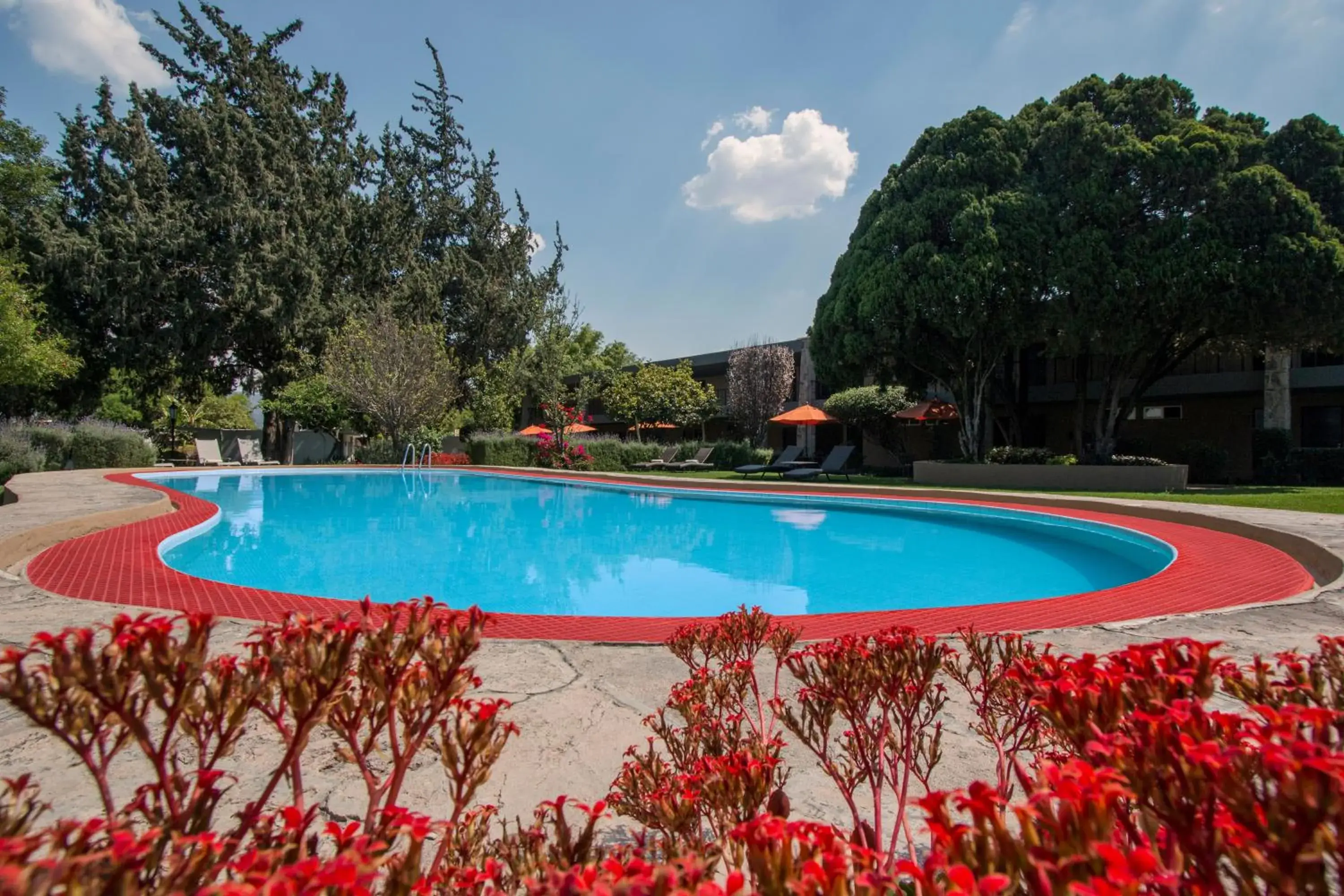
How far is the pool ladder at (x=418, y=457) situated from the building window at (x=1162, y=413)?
25.9 metres

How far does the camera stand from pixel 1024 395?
79.5ft

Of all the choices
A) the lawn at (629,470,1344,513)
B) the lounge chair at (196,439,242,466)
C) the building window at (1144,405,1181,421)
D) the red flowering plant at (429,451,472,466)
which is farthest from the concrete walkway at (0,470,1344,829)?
the lounge chair at (196,439,242,466)

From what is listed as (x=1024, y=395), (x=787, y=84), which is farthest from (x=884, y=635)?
(x=1024, y=395)

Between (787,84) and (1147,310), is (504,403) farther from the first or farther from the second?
(1147,310)

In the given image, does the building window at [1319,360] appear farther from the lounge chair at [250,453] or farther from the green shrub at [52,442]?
the lounge chair at [250,453]

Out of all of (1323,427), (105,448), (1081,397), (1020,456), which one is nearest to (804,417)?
(1020,456)

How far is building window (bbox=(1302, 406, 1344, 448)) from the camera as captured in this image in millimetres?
19609

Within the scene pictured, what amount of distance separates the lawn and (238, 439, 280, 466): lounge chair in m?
22.3

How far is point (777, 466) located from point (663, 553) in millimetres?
11807

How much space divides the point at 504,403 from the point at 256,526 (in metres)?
23.8

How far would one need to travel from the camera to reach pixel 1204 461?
63.3 feet

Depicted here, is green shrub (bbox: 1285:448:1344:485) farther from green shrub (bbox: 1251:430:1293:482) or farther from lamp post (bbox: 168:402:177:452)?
lamp post (bbox: 168:402:177:452)

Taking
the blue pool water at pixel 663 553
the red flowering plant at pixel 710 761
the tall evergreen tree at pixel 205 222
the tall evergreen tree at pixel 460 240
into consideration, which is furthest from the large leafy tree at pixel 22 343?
the red flowering plant at pixel 710 761

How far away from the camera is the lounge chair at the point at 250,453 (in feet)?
98.2
